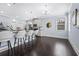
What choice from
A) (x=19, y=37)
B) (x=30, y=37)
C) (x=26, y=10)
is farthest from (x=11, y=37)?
(x=30, y=37)

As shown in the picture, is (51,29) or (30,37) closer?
(51,29)

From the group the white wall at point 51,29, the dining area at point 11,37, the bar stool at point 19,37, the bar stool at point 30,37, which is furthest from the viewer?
the bar stool at point 30,37

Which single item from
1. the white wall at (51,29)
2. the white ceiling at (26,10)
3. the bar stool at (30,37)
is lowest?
the bar stool at (30,37)

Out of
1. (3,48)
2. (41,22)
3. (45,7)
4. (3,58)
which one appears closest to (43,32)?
(41,22)

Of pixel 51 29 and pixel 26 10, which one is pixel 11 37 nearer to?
pixel 26 10

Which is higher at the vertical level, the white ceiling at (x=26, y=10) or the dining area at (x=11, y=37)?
the white ceiling at (x=26, y=10)

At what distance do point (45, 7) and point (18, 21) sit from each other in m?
1.15

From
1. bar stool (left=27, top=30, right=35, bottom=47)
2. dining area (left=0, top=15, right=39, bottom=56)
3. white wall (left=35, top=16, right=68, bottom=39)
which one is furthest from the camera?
bar stool (left=27, top=30, right=35, bottom=47)

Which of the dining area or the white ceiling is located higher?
the white ceiling

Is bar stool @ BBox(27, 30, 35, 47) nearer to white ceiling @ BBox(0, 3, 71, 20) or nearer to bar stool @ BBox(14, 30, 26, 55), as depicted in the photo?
bar stool @ BBox(14, 30, 26, 55)

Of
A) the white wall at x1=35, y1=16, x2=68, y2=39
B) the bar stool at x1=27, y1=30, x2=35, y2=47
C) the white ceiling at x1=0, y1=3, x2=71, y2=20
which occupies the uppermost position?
the white ceiling at x1=0, y1=3, x2=71, y2=20

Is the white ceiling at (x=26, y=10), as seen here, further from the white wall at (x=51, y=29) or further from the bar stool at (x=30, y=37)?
the bar stool at (x=30, y=37)

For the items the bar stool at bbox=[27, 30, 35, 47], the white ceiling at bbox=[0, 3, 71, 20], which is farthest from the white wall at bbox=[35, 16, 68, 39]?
the bar stool at bbox=[27, 30, 35, 47]

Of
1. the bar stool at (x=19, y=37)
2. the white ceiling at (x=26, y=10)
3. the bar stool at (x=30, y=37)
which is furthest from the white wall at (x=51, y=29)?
the bar stool at (x=19, y=37)
